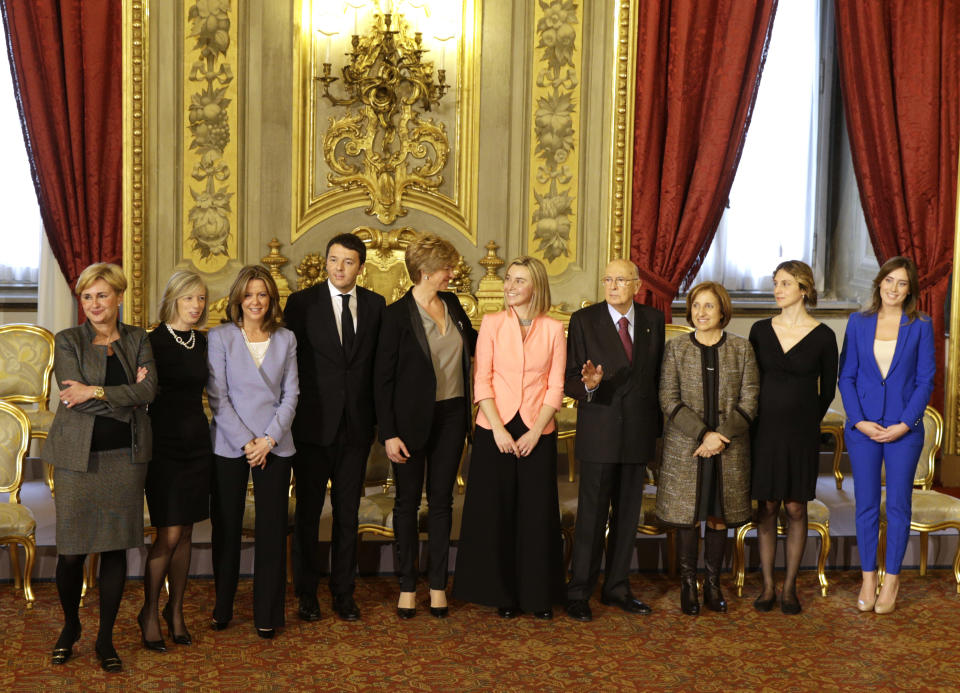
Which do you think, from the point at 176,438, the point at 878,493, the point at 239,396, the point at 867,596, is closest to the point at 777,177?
the point at 878,493

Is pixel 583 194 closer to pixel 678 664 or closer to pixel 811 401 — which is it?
pixel 811 401

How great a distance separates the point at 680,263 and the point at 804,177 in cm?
144

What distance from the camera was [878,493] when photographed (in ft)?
14.3

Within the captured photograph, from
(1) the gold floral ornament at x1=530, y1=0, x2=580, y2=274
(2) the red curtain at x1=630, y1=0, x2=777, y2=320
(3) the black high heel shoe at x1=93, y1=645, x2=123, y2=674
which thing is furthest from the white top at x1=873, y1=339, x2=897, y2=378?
(3) the black high heel shoe at x1=93, y1=645, x2=123, y2=674

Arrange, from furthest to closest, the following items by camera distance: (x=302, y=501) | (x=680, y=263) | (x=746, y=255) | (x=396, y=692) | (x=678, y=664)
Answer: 1. (x=746, y=255)
2. (x=680, y=263)
3. (x=302, y=501)
4. (x=678, y=664)
5. (x=396, y=692)

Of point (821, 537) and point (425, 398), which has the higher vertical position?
point (425, 398)

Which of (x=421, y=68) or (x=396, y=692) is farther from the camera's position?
(x=421, y=68)

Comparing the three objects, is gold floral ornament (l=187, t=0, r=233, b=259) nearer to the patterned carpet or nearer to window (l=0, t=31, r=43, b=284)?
window (l=0, t=31, r=43, b=284)

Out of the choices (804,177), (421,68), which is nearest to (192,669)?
(421,68)

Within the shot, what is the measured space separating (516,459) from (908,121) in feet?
12.5

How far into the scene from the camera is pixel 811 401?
4.24m

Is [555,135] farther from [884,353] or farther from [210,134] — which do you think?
[884,353]

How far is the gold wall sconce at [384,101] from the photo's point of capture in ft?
19.4

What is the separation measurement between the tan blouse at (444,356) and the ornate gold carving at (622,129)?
2281mm
